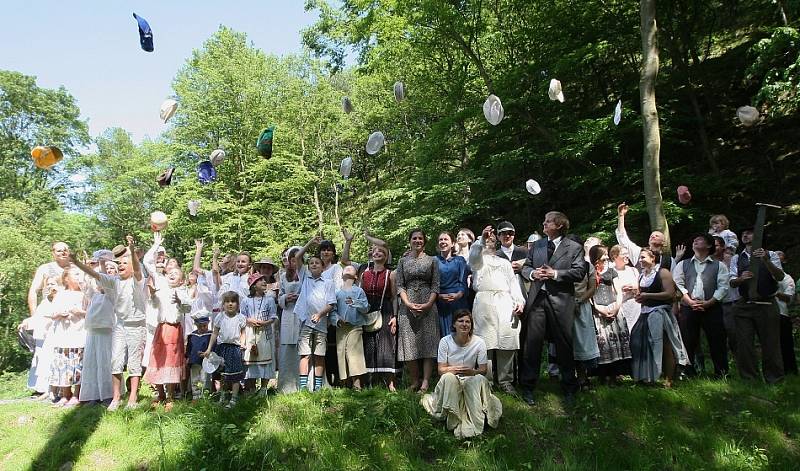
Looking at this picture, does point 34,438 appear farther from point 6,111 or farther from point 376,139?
point 6,111

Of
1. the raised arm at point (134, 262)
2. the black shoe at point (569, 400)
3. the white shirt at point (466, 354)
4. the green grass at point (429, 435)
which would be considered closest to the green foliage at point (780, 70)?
the green grass at point (429, 435)

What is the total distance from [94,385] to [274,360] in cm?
224

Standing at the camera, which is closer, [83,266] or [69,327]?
[83,266]

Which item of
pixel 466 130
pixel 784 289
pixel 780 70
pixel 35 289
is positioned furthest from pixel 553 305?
pixel 466 130

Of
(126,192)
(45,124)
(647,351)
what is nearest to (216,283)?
(647,351)

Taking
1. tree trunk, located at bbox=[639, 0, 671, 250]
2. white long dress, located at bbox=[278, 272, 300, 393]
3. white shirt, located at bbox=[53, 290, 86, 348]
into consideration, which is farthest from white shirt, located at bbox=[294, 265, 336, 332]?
tree trunk, located at bbox=[639, 0, 671, 250]

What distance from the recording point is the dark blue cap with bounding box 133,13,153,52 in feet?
22.5

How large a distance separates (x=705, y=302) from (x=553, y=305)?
2209 millimetres

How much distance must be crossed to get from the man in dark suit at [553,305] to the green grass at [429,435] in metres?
0.33

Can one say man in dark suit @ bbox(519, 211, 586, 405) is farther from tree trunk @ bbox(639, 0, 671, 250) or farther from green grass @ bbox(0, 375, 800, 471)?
tree trunk @ bbox(639, 0, 671, 250)

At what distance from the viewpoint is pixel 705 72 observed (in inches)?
619

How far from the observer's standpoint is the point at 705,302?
669 centimetres

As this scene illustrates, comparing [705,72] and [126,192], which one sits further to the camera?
[126,192]

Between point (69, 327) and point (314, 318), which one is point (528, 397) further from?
point (69, 327)
